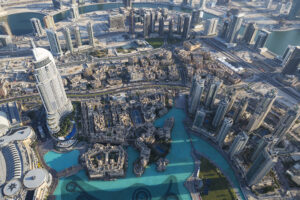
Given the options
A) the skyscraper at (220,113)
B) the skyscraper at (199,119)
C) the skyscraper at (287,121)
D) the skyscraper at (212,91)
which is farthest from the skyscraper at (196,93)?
the skyscraper at (287,121)

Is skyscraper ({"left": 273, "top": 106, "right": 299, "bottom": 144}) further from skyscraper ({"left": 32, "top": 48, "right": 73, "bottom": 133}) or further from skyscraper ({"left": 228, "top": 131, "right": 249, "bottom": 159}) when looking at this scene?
skyscraper ({"left": 32, "top": 48, "right": 73, "bottom": 133})

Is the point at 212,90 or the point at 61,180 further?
the point at 212,90

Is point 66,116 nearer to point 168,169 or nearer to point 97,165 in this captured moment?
point 97,165

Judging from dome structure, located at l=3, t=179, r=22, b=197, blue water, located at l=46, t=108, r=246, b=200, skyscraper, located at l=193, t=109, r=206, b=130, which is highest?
skyscraper, located at l=193, t=109, r=206, b=130

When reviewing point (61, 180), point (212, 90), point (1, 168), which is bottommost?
point (61, 180)

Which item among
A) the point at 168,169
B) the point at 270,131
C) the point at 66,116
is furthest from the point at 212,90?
the point at 66,116

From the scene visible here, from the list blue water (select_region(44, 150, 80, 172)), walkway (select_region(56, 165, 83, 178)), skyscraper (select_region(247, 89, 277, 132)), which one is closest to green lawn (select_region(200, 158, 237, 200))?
skyscraper (select_region(247, 89, 277, 132))
